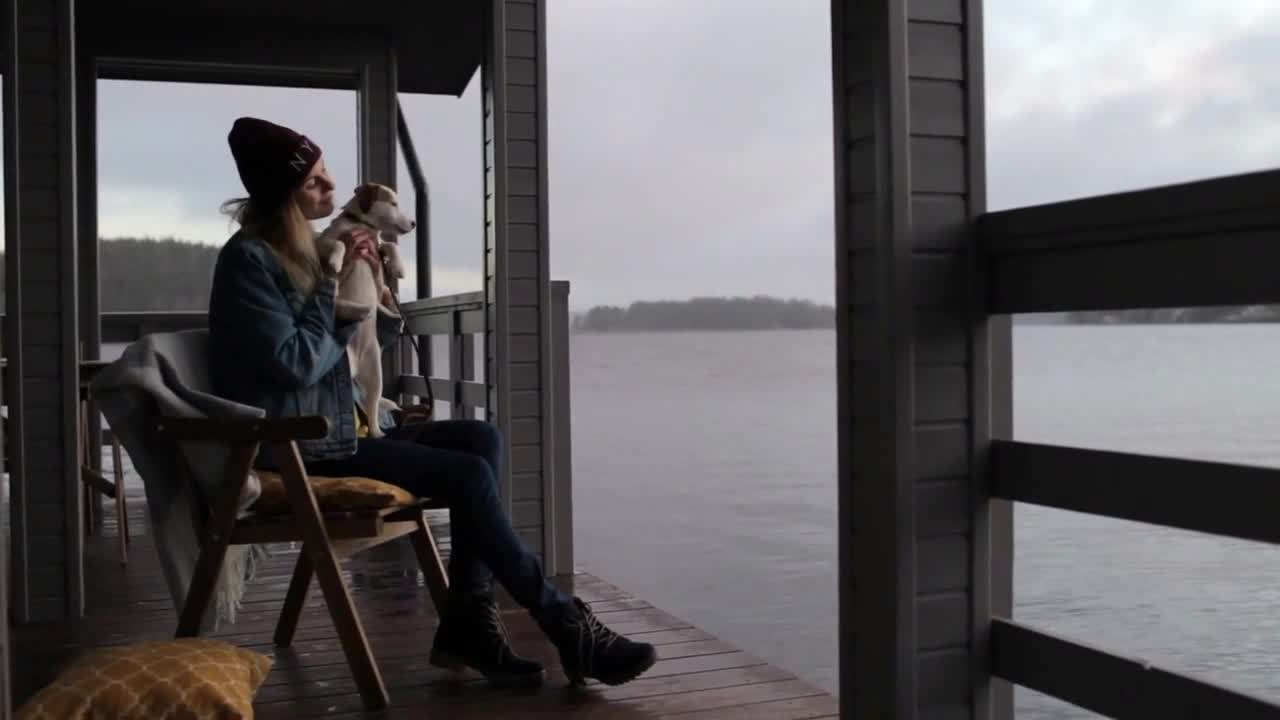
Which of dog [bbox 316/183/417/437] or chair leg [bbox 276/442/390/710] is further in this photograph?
dog [bbox 316/183/417/437]

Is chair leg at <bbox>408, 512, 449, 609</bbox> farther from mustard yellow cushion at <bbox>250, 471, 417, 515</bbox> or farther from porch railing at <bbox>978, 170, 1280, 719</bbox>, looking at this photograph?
porch railing at <bbox>978, 170, 1280, 719</bbox>

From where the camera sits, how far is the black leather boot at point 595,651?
8.41 ft

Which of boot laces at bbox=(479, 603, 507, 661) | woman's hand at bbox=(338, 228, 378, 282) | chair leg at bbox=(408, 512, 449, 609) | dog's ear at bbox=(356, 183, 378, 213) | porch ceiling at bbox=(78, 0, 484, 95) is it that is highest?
porch ceiling at bbox=(78, 0, 484, 95)

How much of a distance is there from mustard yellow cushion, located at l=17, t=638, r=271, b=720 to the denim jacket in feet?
1.58

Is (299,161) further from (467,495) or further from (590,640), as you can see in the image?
(590,640)

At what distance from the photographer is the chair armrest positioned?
2.37 metres

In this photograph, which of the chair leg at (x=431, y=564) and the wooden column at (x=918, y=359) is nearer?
the wooden column at (x=918, y=359)

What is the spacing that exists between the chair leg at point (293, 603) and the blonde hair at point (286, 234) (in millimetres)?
748

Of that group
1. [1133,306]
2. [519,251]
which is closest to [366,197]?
[519,251]

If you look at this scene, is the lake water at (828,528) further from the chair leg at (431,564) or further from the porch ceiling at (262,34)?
the porch ceiling at (262,34)

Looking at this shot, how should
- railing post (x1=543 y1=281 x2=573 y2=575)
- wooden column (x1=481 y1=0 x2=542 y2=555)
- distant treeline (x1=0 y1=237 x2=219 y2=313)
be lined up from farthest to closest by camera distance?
distant treeline (x1=0 y1=237 x2=219 y2=313), railing post (x1=543 y1=281 x2=573 y2=575), wooden column (x1=481 y1=0 x2=542 y2=555)

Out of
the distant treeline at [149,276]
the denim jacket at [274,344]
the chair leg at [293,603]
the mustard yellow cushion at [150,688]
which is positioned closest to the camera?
the mustard yellow cushion at [150,688]

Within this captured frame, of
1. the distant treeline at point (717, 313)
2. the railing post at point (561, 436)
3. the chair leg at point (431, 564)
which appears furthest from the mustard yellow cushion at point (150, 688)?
the distant treeline at point (717, 313)

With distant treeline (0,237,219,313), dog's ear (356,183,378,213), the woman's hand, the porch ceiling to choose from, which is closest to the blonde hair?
the woman's hand
